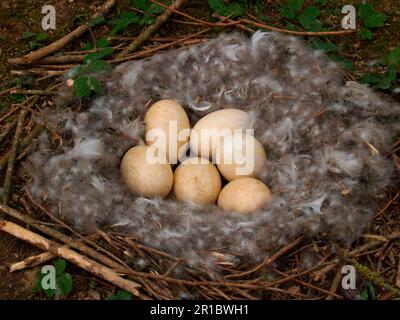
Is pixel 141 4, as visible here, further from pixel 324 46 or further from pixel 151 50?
pixel 324 46

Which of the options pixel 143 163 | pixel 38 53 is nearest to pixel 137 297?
pixel 143 163

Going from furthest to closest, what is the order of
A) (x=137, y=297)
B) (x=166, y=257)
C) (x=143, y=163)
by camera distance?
1. (x=143, y=163)
2. (x=166, y=257)
3. (x=137, y=297)

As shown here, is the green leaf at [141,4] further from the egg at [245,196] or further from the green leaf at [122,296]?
the green leaf at [122,296]

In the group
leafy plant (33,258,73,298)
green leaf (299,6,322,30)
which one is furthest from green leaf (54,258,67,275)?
green leaf (299,6,322,30)

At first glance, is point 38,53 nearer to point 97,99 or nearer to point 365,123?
point 97,99

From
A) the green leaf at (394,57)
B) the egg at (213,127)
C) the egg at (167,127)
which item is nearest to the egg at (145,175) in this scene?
the egg at (167,127)

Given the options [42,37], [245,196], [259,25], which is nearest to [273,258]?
[245,196]
